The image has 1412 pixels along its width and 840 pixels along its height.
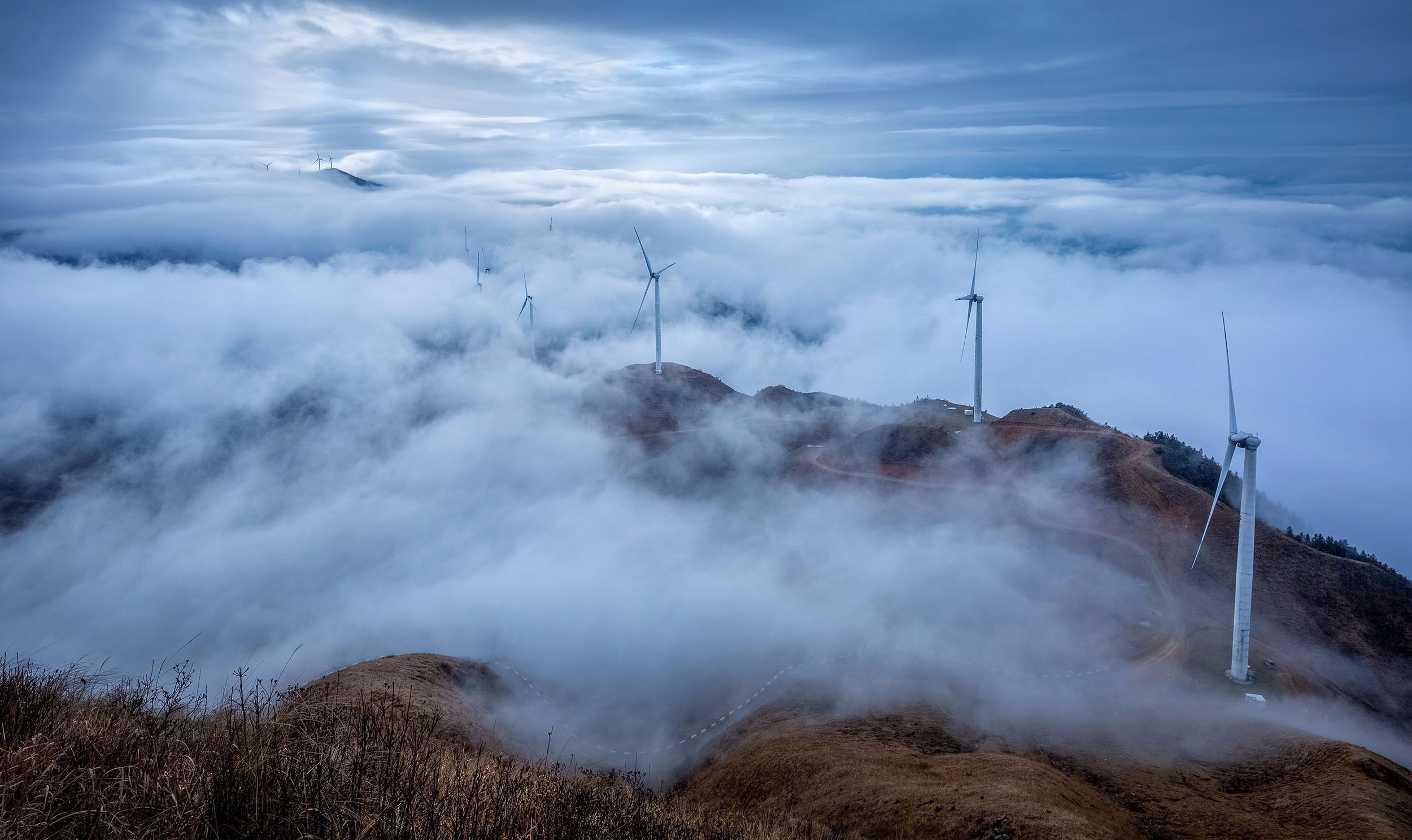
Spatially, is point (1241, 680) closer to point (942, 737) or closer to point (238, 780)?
point (942, 737)

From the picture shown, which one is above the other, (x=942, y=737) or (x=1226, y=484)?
(x=1226, y=484)

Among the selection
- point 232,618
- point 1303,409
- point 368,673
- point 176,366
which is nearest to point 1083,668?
point 368,673

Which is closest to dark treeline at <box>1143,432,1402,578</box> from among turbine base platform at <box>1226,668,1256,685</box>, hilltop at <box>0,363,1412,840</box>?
hilltop at <box>0,363,1412,840</box>

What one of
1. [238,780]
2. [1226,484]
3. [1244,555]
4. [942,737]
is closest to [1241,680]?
[1244,555]

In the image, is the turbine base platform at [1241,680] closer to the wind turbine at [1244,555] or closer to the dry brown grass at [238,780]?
the wind turbine at [1244,555]

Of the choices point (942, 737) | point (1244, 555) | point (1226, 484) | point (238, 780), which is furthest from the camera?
point (1226, 484)

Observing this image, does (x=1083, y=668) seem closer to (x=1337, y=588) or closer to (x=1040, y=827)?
(x=1337, y=588)

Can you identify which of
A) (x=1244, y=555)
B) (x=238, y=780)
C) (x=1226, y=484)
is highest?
(x=238, y=780)

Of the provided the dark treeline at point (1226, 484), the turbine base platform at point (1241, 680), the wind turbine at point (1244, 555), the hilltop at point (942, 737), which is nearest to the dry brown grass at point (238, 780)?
the hilltop at point (942, 737)
